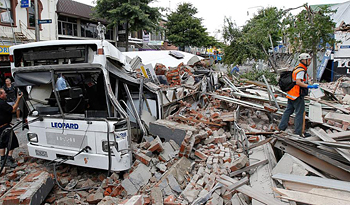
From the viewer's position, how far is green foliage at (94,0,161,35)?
739 inches

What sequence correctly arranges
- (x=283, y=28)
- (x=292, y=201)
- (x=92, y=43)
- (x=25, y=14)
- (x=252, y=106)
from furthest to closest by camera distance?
1. (x=25, y=14)
2. (x=283, y=28)
3. (x=252, y=106)
4. (x=92, y=43)
5. (x=292, y=201)

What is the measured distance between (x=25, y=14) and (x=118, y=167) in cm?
1541

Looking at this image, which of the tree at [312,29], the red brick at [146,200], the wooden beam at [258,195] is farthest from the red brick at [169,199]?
the tree at [312,29]

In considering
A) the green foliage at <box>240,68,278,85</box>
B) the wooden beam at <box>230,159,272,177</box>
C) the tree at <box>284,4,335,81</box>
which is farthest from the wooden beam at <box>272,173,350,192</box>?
the green foliage at <box>240,68,278,85</box>

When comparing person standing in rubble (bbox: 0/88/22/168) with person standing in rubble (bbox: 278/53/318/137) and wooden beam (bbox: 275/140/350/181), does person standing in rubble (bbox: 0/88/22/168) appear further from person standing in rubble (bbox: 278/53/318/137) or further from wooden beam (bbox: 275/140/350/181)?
person standing in rubble (bbox: 278/53/318/137)

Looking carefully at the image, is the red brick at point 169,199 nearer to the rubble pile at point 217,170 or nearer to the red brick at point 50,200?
the rubble pile at point 217,170

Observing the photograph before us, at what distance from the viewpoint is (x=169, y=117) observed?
20.1 feet

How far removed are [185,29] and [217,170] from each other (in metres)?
28.7

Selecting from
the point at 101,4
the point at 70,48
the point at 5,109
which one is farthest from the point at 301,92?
the point at 101,4

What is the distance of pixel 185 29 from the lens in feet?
102

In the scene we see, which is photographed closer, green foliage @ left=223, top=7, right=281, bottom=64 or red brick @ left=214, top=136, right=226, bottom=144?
red brick @ left=214, top=136, right=226, bottom=144

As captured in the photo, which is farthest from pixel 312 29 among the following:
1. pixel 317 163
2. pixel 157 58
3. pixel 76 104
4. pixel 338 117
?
pixel 76 104

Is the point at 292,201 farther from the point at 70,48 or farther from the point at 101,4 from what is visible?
the point at 101,4

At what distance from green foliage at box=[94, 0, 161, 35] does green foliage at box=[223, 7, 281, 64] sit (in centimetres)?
673
